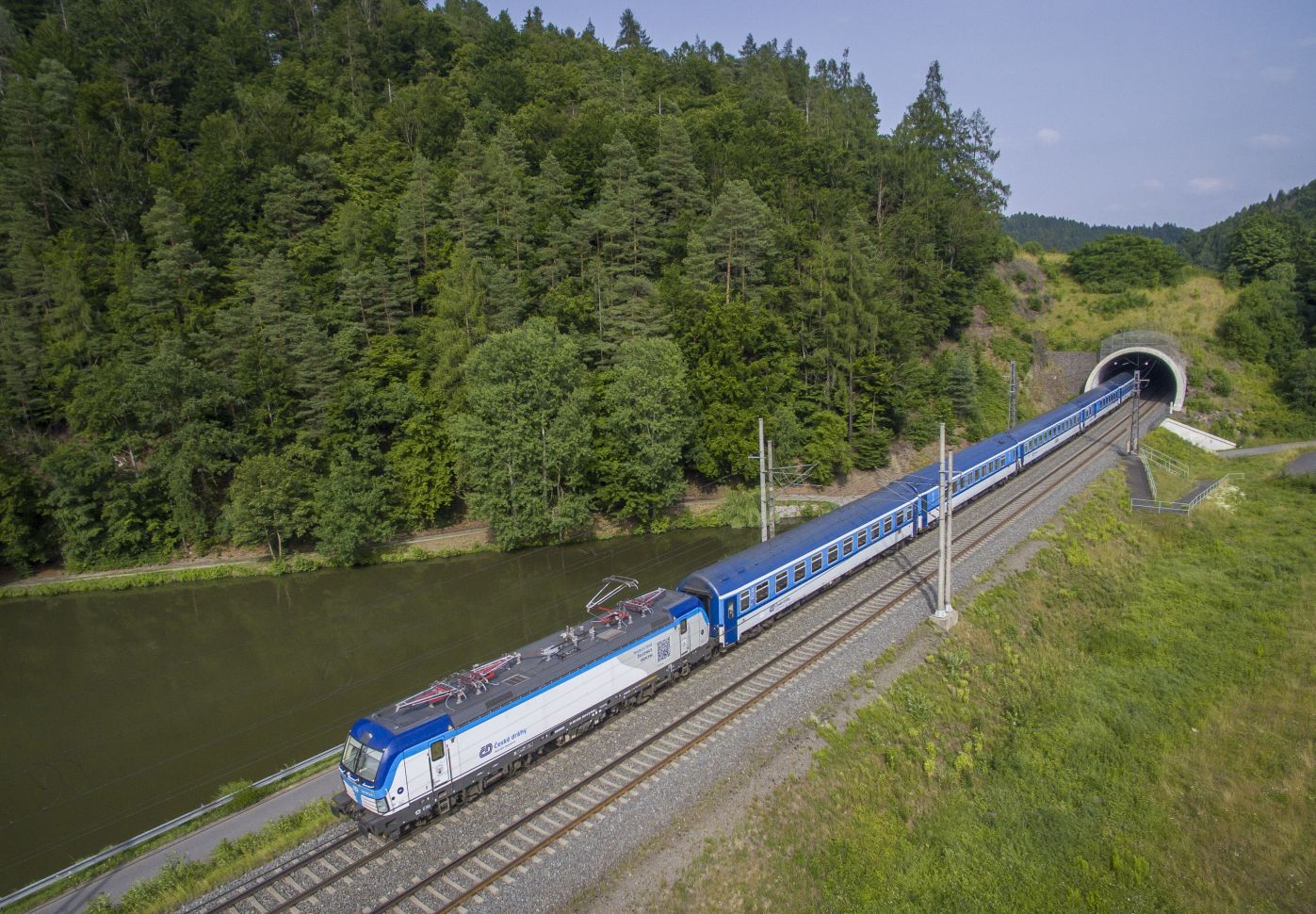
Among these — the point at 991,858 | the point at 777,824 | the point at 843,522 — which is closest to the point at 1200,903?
the point at 991,858

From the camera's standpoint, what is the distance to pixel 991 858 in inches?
541

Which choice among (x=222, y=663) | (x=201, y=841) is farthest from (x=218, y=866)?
(x=222, y=663)

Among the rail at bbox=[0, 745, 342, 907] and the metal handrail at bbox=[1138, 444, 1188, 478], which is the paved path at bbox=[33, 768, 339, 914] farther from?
the metal handrail at bbox=[1138, 444, 1188, 478]

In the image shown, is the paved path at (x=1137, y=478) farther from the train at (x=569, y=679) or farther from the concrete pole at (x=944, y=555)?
the concrete pole at (x=944, y=555)

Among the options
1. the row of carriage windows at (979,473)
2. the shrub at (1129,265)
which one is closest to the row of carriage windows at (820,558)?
the row of carriage windows at (979,473)

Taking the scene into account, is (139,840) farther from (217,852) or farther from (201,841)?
(217,852)

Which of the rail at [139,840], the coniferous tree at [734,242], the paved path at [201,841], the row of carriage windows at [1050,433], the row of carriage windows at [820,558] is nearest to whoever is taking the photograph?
the paved path at [201,841]

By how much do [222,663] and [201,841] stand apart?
15.5 meters

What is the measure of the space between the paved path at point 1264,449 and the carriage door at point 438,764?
189 ft

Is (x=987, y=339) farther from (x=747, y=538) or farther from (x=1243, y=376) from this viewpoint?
(x=747, y=538)

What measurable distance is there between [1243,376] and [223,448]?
76979mm

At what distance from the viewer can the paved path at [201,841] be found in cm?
1405

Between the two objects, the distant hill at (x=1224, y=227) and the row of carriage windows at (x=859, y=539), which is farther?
the distant hill at (x=1224, y=227)

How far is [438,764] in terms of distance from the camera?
1431 centimetres
